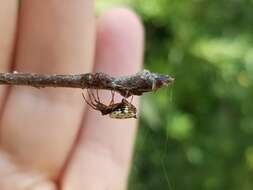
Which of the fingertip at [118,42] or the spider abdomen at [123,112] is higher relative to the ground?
the fingertip at [118,42]

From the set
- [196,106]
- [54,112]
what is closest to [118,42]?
[54,112]

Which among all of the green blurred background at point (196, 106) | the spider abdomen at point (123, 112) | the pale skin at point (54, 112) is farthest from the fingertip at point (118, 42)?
the spider abdomen at point (123, 112)

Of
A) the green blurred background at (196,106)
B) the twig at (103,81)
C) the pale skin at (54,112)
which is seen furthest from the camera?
the green blurred background at (196,106)

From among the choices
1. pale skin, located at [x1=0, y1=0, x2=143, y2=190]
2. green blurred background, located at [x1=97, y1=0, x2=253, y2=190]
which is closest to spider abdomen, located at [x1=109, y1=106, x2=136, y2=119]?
pale skin, located at [x1=0, y1=0, x2=143, y2=190]

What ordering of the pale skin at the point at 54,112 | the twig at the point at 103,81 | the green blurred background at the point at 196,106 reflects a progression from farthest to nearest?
the green blurred background at the point at 196,106
the pale skin at the point at 54,112
the twig at the point at 103,81

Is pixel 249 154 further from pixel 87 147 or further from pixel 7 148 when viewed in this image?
pixel 7 148

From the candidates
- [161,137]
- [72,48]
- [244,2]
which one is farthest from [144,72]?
[244,2]

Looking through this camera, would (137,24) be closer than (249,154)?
Yes

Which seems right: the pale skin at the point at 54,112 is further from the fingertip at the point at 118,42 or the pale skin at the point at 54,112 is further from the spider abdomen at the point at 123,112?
the spider abdomen at the point at 123,112
